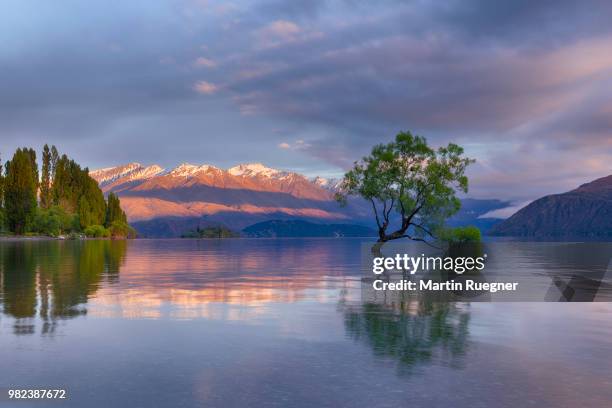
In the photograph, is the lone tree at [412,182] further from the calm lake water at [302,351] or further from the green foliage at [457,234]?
the calm lake water at [302,351]

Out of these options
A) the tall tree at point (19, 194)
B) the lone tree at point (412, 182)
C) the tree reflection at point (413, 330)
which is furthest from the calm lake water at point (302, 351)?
the tall tree at point (19, 194)

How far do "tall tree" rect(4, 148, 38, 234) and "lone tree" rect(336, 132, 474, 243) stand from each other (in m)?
143

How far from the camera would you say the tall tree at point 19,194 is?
187 metres

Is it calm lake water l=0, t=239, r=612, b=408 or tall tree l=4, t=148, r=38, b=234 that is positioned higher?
tall tree l=4, t=148, r=38, b=234

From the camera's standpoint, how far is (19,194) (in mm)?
187750

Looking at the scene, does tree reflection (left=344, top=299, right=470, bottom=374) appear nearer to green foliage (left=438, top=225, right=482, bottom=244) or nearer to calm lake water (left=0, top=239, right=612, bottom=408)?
calm lake water (left=0, top=239, right=612, bottom=408)

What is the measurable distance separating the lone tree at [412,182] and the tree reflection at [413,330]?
50.3 metres

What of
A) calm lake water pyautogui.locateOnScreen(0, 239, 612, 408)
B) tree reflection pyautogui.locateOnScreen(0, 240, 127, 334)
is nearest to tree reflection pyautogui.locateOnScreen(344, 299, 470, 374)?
calm lake water pyautogui.locateOnScreen(0, 239, 612, 408)

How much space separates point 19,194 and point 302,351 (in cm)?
19441

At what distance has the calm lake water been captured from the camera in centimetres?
1215

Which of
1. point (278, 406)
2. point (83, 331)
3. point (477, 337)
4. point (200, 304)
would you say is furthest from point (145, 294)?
point (278, 406)

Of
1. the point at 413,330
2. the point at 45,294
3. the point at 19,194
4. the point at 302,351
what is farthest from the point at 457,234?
the point at 19,194

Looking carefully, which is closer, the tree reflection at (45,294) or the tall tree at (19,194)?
the tree reflection at (45,294)

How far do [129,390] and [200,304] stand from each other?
48.6 ft
